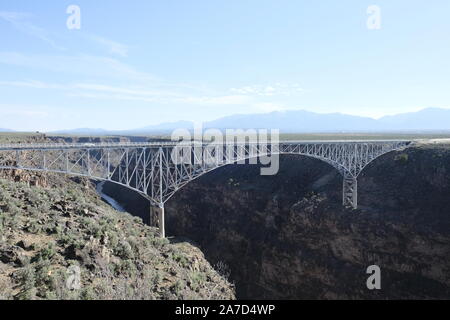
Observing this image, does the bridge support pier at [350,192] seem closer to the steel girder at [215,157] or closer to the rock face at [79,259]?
the steel girder at [215,157]

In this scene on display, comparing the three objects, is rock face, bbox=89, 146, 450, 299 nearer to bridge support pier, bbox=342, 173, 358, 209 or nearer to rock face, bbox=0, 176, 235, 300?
bridge support pier, bbox=342, 173, 358, 209

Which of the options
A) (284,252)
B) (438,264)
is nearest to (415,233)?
(438,264)

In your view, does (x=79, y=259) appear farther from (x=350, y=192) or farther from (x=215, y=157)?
(x=350, y=192)

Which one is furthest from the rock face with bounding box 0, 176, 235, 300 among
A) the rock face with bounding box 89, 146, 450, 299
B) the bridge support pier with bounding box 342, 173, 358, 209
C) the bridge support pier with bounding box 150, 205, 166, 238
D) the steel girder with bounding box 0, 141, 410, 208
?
the bridge support pier with bounding box 342, 173, 358, 209

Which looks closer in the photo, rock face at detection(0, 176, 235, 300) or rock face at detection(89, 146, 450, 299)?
rock face at detection(0, 176, 235, 300)

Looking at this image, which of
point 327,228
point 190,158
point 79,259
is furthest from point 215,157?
point 79,259
